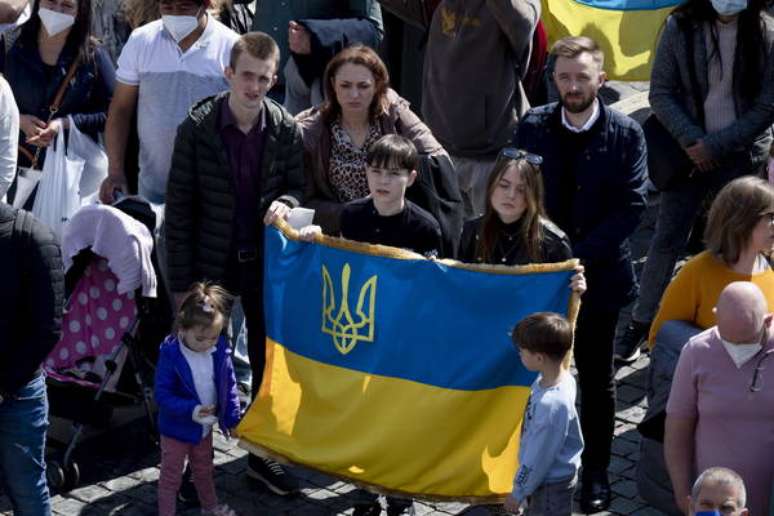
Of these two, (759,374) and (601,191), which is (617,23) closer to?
(601,191)

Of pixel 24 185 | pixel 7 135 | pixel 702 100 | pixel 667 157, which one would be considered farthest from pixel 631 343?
pixel 7 135

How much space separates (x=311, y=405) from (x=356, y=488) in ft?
2.20

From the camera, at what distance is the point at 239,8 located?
10859mm

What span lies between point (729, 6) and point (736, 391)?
9.77ft

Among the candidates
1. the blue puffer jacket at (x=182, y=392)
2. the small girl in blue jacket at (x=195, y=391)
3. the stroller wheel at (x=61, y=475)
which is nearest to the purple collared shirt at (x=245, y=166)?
the small girl in blue jacket at (x=195, y=391)

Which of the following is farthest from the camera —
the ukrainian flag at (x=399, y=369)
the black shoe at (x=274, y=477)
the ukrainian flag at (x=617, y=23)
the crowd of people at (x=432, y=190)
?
the ukrainian flag at (x=617, y=23)

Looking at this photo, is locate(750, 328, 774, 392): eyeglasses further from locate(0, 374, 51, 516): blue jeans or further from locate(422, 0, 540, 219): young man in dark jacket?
locate(0, 374, 51, 516): blue jeans

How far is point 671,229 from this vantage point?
399 inches

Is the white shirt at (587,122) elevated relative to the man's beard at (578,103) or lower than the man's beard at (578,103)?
lower

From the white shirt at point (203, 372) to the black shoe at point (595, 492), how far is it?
1837mm

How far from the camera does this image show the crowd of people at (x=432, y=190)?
7.37 meters

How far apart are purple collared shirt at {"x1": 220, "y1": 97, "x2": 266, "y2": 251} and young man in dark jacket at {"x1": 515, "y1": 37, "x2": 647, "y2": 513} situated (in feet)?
4.20

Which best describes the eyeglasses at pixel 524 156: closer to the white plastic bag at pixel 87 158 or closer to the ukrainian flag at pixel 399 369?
the ukrainian flag at pixel 399 369

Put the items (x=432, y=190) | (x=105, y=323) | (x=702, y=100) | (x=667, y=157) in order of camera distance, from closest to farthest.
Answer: (x=432, y=190)
(x=105, y=323)
(x=702, y=100)
(x=667, y=157)
